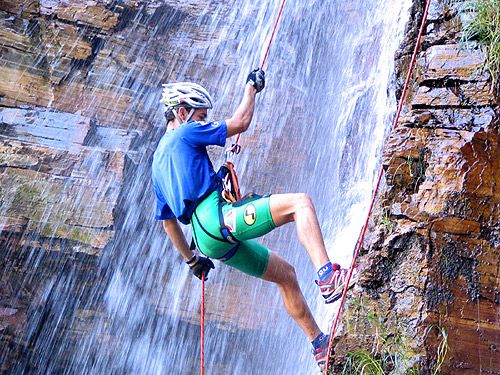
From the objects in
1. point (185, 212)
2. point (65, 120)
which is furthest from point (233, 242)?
point (65, 120)

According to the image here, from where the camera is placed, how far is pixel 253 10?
1081 centimetres

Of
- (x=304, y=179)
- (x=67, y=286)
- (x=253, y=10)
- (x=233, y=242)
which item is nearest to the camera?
(x=233, y=242)

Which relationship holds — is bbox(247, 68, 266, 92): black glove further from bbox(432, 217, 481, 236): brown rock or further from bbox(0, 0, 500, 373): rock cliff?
bbox(432, 217, 481, 236): brown rock

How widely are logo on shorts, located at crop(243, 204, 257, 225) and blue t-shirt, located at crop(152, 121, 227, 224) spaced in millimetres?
367

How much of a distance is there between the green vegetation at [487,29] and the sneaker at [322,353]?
203 cm

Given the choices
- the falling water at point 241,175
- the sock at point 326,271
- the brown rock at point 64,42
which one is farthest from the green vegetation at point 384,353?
the brown rock at point 64,42

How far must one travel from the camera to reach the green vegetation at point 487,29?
13.4 ft

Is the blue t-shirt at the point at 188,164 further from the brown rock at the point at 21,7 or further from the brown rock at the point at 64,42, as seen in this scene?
the brown rock at the point at 21,7

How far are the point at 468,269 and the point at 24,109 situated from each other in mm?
7175

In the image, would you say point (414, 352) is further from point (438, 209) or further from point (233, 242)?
point (233, 242)

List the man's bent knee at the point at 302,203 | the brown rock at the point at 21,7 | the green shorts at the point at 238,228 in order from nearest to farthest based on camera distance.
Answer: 1. the man's bent knee at the point at 302,203
2. the green shorts at the point at 238,228
3. the brown rock at the point at 21,7

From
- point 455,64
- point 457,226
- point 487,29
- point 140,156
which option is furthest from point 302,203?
point 140,156

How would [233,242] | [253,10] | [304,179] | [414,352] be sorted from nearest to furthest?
[414,352], [233,242], [304,179], [253,10]

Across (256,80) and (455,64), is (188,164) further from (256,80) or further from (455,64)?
(455,64)
